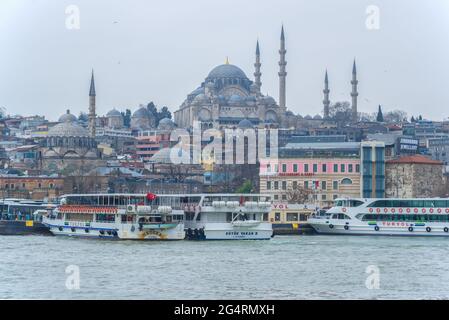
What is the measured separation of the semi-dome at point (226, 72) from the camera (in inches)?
3462

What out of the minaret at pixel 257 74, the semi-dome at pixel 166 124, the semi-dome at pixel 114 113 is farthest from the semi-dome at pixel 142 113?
the minaret at pixel 257 74

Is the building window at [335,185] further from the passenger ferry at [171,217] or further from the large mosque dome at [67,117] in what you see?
the large mosque dome at [67,117]

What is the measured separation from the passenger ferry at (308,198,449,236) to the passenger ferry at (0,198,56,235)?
7.94 metres

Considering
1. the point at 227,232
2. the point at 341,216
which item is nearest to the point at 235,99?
the point at 341,216

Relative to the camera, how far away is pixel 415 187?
142 ft

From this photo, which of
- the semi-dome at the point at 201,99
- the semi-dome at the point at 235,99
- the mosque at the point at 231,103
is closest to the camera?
the mosque at the point at 231,103

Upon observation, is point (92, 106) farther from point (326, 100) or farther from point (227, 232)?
point (227, 232)

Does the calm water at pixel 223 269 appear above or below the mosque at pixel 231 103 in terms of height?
below

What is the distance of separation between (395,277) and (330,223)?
1347cm

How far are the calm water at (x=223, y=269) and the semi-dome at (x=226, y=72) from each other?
5974 centimetres

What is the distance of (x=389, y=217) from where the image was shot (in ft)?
107

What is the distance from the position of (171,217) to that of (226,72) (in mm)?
60349

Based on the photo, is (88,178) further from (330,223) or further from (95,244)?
(95,244)

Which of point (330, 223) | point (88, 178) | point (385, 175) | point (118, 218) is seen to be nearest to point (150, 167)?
point (88, 178)
